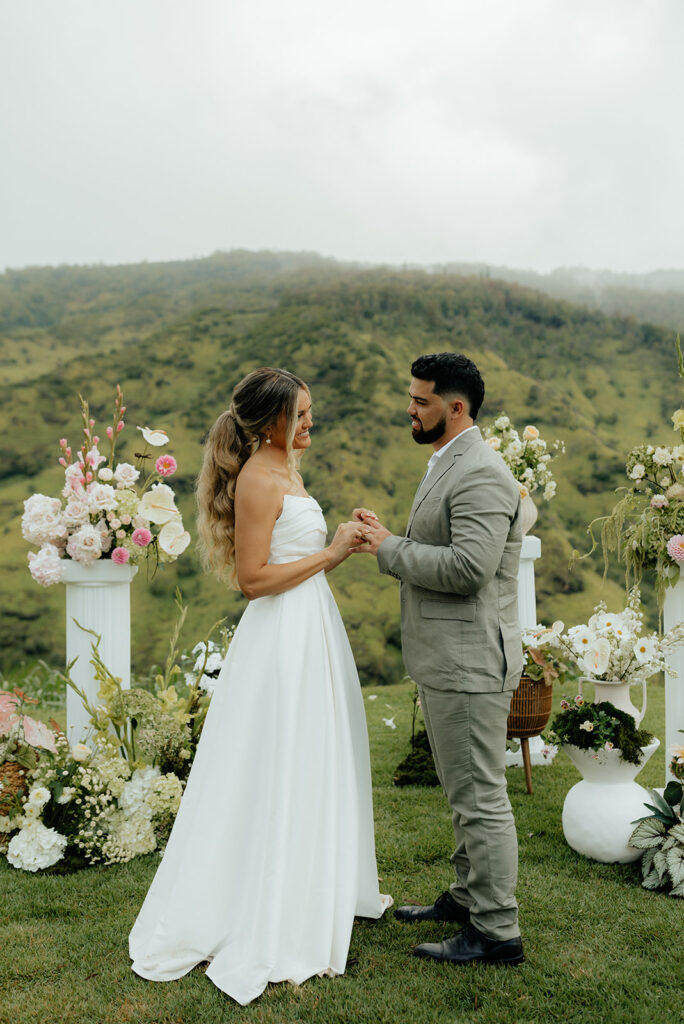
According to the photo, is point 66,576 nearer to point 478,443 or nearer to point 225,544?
point 225,544

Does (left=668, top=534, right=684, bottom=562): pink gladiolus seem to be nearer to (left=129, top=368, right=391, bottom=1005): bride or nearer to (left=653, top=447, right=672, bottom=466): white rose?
(left=653, top=447, right=672, bottom=466): white rose

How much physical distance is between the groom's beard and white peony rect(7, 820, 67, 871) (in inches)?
115

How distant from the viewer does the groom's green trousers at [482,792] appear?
10.2ft

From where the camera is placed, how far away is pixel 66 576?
4.82 m

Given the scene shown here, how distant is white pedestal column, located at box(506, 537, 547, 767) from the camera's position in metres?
6.15

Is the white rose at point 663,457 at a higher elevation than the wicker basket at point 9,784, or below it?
higher

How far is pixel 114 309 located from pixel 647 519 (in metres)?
42.6

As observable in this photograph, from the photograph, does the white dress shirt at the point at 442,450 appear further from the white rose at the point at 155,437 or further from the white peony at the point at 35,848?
the white peony at the point at 35,848

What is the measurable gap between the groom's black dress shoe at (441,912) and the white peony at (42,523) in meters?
2.74

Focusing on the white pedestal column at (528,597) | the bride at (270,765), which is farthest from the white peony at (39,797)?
the white pedestal column at (528,597)

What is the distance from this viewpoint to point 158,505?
4879mm

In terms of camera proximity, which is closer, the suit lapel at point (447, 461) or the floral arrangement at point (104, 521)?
the suit lapel at point (447, 461)

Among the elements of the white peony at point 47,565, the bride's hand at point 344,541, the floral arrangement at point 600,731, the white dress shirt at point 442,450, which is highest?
the white dress shirt at point 442,450

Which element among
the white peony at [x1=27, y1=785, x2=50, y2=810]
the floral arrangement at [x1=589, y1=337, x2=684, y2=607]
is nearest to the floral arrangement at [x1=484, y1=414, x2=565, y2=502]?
the floral arrangement at [x1=589, y1=337, x2=684, y2=607]
